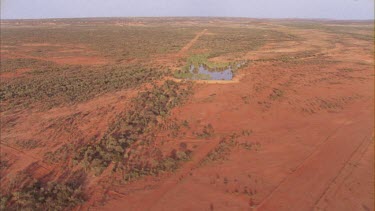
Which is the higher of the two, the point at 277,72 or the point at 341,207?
the point at 277,72

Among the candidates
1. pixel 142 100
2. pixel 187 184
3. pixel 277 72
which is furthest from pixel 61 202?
pixel 277 72

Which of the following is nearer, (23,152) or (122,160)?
(122,160)

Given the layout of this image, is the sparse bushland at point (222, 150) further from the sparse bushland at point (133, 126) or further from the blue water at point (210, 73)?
the blue water at point (210, 73)

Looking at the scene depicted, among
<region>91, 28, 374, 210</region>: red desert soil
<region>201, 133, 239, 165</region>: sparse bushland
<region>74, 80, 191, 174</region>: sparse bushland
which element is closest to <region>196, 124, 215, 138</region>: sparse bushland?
<region>91, 28, 374, 210</region>: red desert soil

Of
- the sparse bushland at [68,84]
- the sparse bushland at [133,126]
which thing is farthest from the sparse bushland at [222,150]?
the sparse bushland at [68,84]

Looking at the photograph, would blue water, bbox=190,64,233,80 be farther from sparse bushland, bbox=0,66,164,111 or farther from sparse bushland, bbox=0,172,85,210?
sparse bushland, bbox=0,172,85,210

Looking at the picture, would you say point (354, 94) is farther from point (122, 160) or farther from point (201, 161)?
point (122, 160)

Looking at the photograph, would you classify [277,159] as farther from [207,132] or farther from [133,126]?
[133,126]
